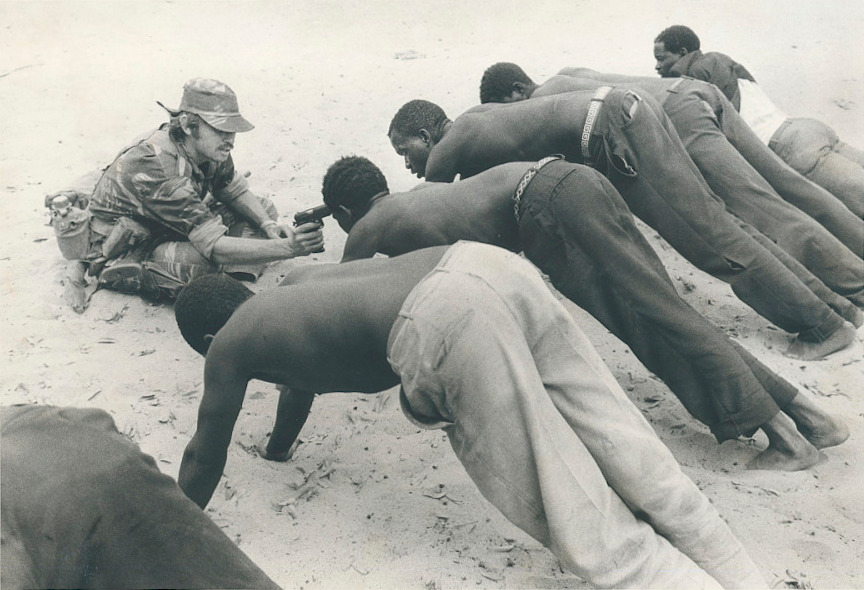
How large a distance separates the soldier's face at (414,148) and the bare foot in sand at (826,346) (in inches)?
85.2

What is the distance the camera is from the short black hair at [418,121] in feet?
15.6

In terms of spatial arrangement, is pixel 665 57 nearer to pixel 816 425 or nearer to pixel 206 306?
pixel 816 425

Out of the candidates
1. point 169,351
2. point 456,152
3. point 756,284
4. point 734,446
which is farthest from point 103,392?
point 756,284

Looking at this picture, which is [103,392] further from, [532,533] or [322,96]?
[322,96]

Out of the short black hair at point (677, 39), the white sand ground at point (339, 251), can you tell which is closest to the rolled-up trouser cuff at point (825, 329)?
the white sand ground at point (339, 251)

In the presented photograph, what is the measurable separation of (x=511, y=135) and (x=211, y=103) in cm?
153

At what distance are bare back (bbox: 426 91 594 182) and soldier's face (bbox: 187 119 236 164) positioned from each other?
1063 millimetres

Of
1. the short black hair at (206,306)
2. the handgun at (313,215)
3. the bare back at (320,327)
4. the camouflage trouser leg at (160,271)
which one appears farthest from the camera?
the camouflage trouser leg at (160,271)

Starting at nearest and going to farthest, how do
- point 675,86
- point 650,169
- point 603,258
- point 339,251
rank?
1. point 603,258
2. point 650,169
3. point 675,86
4. point 339,251

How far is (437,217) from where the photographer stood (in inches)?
151

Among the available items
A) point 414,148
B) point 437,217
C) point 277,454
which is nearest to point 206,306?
point 277,454

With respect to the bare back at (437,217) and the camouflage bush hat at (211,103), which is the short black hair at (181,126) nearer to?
the camouflage bush hat at (211,103)

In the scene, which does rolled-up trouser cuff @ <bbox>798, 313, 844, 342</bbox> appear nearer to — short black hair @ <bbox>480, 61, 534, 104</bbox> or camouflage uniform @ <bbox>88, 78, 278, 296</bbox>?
short black hair @ <bbox>480, 61, 534, 104</bbox>

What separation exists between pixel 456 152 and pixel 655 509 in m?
2.29
